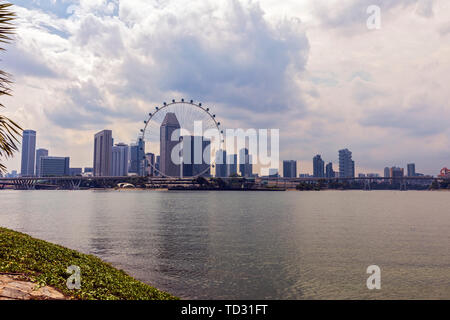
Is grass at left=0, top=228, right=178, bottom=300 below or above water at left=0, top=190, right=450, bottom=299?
above

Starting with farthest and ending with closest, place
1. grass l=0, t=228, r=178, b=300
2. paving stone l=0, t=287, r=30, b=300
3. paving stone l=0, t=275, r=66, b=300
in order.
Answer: grass l=0, t=228, r=178, b=300 < paving stone l=0, t=275, r=66, b=300 < paving stone l=0, t=287, r=30, b=300

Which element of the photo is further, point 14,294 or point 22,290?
point 22,290

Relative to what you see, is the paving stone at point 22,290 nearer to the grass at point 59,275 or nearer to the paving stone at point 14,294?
the paving stone at point 14,294

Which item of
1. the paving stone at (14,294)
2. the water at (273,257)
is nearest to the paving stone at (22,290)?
the paving stone at (14,294)

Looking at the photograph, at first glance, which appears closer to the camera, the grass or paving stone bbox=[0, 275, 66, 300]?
paving stone bbox=[0, 275, 66, 300]

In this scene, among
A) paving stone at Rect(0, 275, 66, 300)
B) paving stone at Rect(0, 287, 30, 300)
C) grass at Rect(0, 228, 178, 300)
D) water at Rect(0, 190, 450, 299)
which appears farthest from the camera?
water at Rect(0, 190, 450, 299)

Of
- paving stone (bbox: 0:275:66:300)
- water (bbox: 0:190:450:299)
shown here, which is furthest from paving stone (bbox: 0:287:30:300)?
water (bbox: 0:190:450:299)

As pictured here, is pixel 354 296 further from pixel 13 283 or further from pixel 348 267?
pixel 13 283

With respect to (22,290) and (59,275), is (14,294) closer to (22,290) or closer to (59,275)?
(22,290)

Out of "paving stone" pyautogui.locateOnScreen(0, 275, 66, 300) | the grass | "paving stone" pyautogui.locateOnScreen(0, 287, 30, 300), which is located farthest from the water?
"paving stone" pyautogui.locateOnScreen(0, 287, 30, 300)

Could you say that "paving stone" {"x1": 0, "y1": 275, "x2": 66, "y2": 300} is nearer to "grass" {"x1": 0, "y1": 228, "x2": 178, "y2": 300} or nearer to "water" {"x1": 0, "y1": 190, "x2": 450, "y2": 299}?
"grass" {"x1": 0, "y1": 228, "x2": 178, "y2": 300}

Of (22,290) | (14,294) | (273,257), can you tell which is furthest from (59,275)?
(273,257)
